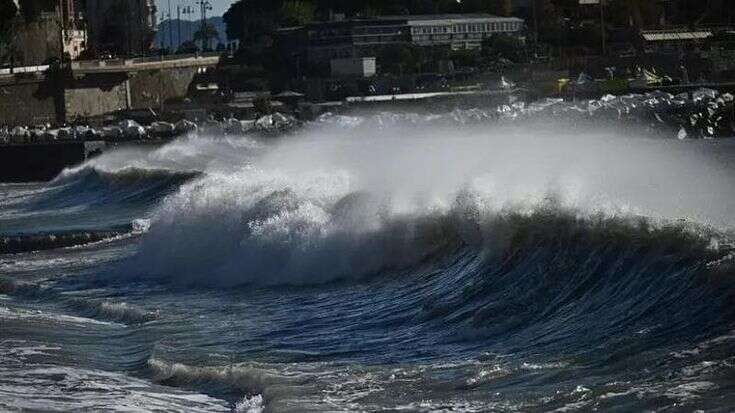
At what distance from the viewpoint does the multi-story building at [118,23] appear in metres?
155

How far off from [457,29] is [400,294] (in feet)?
383

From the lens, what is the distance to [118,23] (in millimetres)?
157625

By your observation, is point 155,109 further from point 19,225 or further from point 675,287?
point 675,287

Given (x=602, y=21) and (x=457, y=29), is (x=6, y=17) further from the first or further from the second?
(x=457, y=29)

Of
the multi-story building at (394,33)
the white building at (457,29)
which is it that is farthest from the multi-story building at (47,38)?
the white building at (457,29)

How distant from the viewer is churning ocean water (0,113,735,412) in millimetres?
17953

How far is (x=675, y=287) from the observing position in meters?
19.4

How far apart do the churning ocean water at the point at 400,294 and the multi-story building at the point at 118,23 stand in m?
115

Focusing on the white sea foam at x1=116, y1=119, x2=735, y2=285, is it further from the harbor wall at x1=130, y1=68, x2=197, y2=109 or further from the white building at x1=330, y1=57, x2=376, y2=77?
the white building at x1=330, y1=57, x2=376, y2=77

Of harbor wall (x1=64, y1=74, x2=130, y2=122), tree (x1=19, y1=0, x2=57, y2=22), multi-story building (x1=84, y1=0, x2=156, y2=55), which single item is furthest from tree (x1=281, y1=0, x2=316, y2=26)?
harbor wall (x1=64, y1=74, x2=130, y2=122)

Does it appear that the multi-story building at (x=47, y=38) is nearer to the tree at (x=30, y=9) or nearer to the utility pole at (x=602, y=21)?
the tree at (x=30, y=9)

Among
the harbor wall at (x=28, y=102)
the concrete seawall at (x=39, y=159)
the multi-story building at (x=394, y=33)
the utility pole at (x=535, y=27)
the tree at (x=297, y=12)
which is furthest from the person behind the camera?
the tree at (x=297, y=12)

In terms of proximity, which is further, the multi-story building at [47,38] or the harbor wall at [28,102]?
the multi-story building at [47,38]

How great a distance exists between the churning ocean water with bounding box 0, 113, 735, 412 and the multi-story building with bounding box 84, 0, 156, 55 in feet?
376
